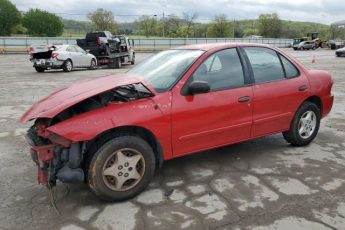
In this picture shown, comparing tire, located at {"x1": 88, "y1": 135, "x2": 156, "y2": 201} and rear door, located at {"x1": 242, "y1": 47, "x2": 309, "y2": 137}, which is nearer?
tire, located at {"x1": 88, "y1": 135, "x2": 156, "y2": 201}

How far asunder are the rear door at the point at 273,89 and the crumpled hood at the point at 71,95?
1671 millimetres

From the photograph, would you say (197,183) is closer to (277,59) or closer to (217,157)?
(217,157)

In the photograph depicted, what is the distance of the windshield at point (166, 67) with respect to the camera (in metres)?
4.36

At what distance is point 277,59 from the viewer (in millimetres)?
5371

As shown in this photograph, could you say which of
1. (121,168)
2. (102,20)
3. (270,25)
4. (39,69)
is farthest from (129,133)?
(270,25)

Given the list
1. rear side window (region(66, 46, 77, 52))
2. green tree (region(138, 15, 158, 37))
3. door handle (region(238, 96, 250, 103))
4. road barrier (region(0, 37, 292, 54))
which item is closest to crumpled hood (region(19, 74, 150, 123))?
door handle (region(238, 96, 250, 103))

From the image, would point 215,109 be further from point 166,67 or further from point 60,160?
point 60,160

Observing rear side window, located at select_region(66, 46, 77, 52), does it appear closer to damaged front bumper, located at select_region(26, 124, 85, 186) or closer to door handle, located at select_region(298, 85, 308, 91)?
door handle, located at select_region(298, 85, 308, 91)

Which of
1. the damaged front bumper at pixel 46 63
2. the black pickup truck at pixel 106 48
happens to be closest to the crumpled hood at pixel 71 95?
the damaged front bumper at pixel 46 63

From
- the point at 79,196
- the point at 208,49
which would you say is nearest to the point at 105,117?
the point at 79,196

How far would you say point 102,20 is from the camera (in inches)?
3516

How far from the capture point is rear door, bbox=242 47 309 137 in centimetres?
495

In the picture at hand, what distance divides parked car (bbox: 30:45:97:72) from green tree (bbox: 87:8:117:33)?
232 feet

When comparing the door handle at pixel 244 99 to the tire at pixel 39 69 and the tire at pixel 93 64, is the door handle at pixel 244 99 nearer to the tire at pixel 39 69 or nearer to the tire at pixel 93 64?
the tire at pixel 39 69
